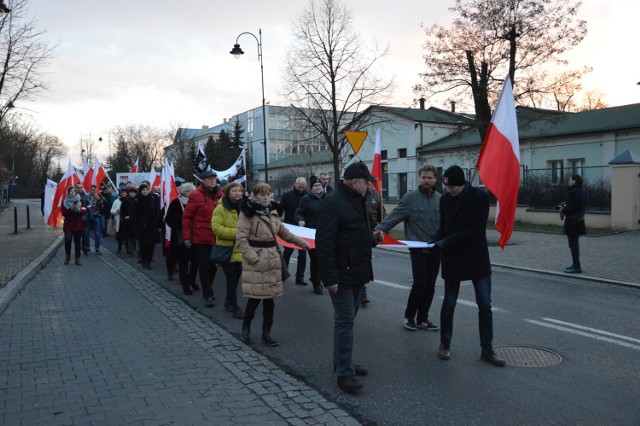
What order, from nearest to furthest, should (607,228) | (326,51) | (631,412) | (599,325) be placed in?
(631,412)
(599,325)
(607,228)
(326,51)

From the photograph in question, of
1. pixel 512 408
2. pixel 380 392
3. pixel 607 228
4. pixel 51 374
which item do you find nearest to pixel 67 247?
pixel 51 374

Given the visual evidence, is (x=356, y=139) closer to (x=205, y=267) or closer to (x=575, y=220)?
(x=575, y=220)

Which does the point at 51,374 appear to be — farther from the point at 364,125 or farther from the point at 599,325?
the point at 364,125

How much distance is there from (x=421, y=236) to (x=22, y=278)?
7711mm

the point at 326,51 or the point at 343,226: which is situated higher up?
the point at 326,51

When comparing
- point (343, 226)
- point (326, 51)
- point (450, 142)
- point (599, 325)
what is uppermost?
point (326, 51)

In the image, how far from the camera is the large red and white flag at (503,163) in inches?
236

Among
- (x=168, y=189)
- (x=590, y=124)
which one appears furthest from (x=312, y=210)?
(x=590, y=124)

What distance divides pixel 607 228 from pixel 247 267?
17655 millimetres

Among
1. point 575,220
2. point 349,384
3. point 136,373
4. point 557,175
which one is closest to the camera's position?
point 349,384

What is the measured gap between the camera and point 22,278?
10719mm

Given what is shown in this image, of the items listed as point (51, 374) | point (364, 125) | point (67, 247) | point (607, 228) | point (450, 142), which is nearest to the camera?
point (51, 374)

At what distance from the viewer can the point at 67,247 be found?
13867 millimetres

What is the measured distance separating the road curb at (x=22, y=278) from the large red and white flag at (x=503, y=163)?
6885 mm
